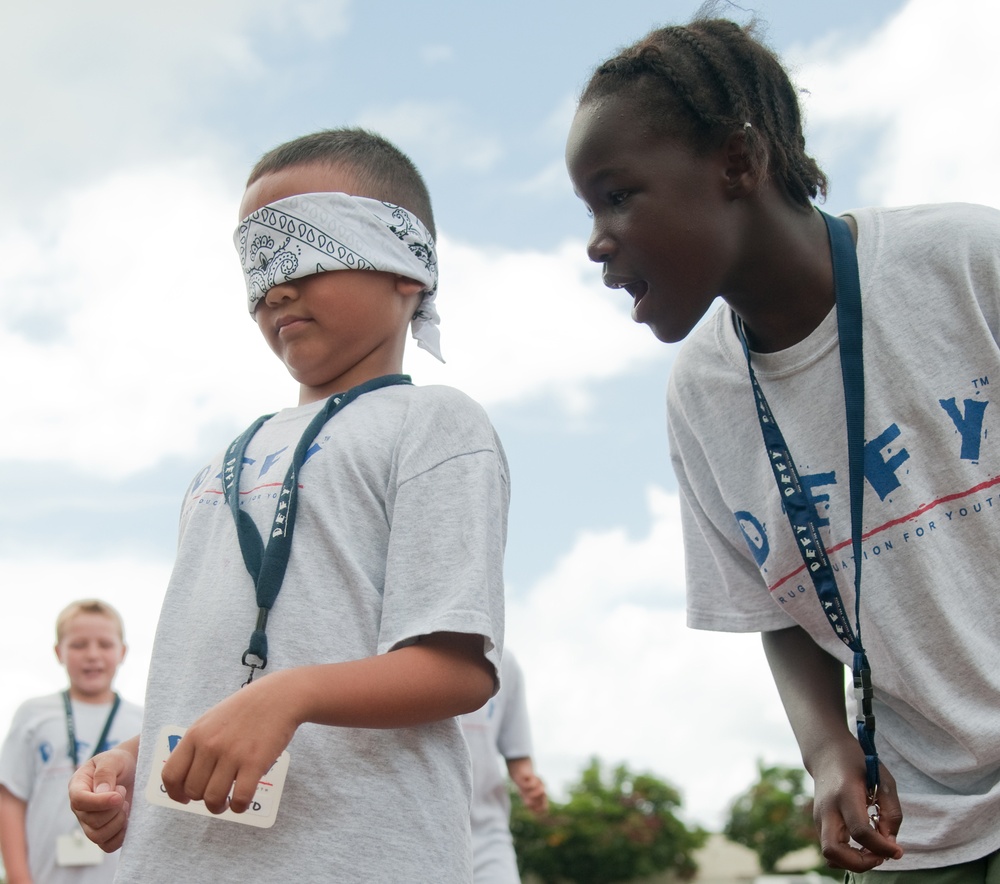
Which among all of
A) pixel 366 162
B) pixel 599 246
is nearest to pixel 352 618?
pixel 599 246

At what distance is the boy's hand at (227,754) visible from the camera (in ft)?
A: 5.69

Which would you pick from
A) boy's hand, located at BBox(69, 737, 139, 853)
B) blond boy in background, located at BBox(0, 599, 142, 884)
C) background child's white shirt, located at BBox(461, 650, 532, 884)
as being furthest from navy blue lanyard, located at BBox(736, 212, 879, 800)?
blond boy in background, located at BBox(0, 599, 142, 884)

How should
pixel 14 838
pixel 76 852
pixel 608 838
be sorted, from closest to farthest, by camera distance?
1. pixel 76 852
2. pixel 14 838
3. pixel 608 838

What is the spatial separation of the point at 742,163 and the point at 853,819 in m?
1.35

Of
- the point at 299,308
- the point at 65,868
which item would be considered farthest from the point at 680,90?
the point at 65,868

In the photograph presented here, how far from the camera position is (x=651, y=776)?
65.1ft

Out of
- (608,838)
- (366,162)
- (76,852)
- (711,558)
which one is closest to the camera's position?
(366,162)

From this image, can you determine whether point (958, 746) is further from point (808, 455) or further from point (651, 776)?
point (651, 776)

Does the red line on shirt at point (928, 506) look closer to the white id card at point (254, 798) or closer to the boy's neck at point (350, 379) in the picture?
the boy's neck at point (350, 379)

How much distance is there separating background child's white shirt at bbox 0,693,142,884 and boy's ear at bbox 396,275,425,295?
15.2ft

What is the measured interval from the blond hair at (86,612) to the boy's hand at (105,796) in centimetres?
535

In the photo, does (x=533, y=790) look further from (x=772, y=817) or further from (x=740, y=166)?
(x=772, y=817)

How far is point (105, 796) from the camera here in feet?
6.84

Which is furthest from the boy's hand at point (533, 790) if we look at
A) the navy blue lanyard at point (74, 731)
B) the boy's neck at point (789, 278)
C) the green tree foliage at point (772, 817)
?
the green tree foliage at point (772, 817)
